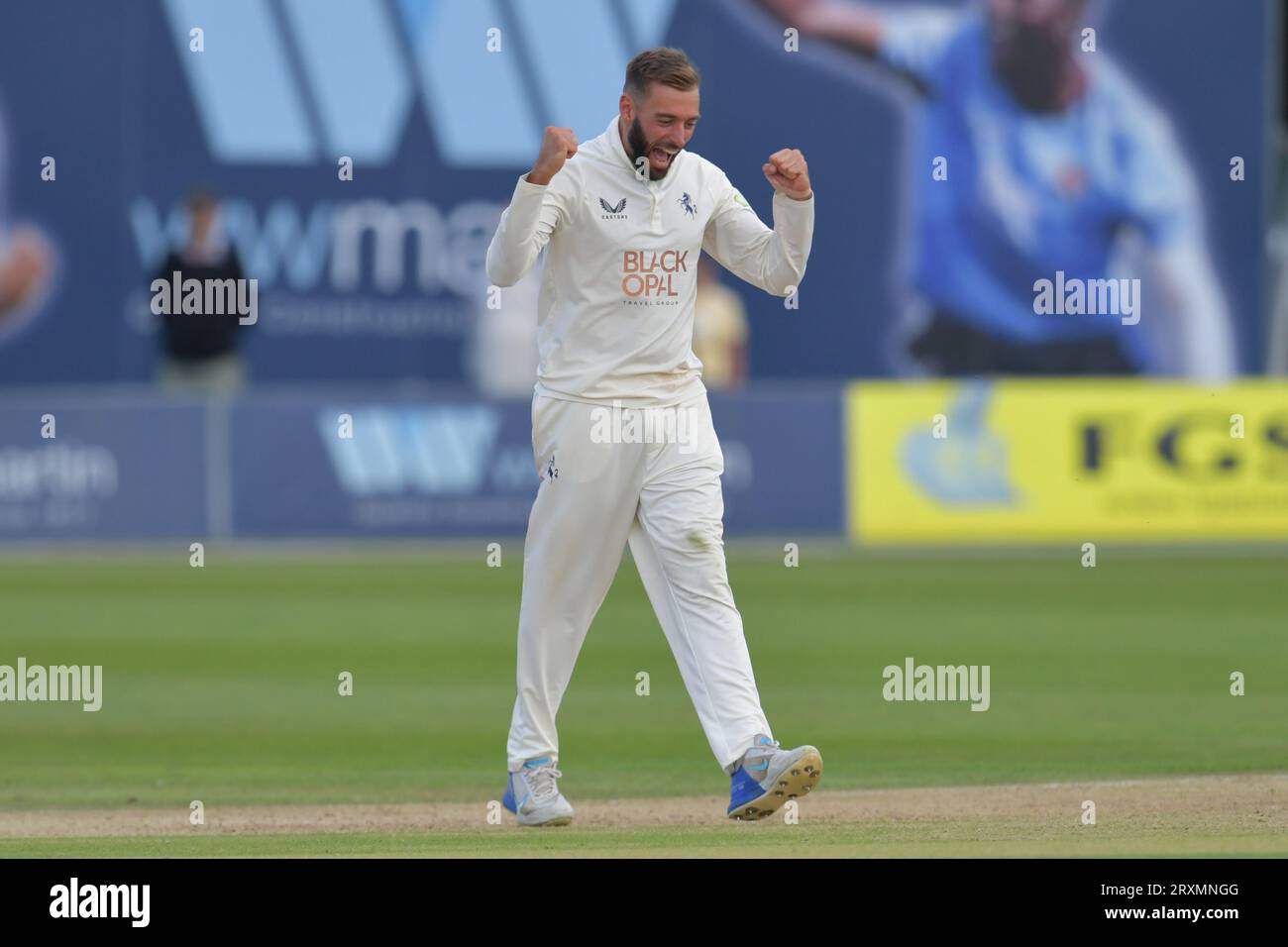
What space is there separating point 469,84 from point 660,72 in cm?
2036

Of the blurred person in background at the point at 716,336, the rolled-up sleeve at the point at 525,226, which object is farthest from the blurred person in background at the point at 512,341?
the rolled-up sleeve at the point at 525,226

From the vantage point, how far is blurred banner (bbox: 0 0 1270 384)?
28.7 m

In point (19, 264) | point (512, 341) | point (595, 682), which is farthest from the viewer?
point (19, 264)

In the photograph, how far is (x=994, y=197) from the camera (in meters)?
29.5

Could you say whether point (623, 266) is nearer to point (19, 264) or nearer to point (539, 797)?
point (539, 797)

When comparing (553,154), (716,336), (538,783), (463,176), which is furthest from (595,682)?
(463,176)

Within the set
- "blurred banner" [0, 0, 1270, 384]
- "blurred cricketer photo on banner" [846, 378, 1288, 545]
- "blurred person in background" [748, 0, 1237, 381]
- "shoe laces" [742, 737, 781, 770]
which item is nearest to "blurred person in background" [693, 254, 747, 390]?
"blurred cricketer photo on banner" [846, 378, 1288, 545]

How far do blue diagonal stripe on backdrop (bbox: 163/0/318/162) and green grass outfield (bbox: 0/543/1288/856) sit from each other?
27.5ft

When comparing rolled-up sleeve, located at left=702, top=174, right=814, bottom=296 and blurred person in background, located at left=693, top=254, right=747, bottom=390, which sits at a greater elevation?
blurred person in background, located at left=693, top=254, right=747, bottom=390

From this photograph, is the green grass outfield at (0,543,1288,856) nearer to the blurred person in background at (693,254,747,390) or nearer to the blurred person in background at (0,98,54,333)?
the blurred person in background at (693,254,747,390)

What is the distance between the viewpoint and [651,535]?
9.23m

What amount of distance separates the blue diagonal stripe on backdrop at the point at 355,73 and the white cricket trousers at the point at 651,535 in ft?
65.8

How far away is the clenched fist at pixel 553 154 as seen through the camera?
8.67 m

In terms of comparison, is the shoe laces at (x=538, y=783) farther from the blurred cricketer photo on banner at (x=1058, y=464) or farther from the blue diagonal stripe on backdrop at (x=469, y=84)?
the blue diagonal stripe on backdrop at (x=469, y=84)
